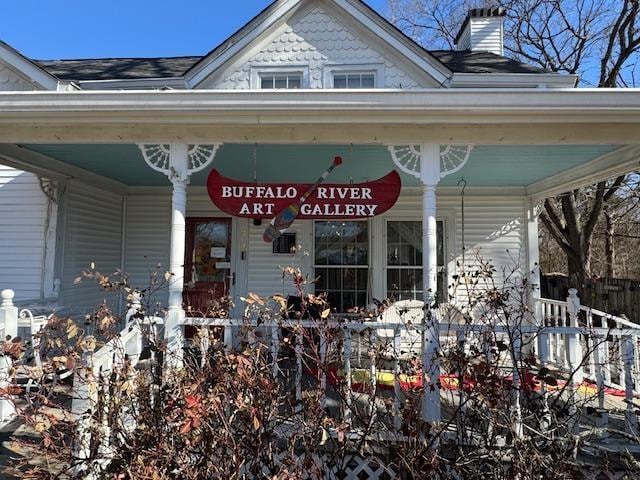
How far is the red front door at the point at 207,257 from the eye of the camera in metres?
7.05

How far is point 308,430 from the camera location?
2381mm

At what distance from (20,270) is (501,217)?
24.5 ft

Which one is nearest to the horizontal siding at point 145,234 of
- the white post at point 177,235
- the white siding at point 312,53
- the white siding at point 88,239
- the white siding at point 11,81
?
the white siding at point 88,239

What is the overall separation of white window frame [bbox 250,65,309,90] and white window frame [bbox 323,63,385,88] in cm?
36

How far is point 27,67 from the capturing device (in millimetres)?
6684

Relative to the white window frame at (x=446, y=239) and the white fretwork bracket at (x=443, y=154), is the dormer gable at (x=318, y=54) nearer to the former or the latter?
the white window frame at (x=446, y=239)

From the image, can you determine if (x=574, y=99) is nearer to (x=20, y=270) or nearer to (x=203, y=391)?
(x=203, y=391)

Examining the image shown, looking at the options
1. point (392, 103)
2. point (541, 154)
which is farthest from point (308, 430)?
point (541, 154)

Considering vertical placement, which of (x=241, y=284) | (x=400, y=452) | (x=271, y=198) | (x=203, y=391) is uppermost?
(x=271, y=198)

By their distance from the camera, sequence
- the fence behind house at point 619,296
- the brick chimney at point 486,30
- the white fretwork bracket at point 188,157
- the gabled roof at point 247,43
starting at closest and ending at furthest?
the white fretwork bracket at point 188,157 → the gabled roof at point 247,43 → the brick chimney at point 486,30 → the fence behind house at point 619,296

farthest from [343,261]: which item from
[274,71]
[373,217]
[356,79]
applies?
[274,71]

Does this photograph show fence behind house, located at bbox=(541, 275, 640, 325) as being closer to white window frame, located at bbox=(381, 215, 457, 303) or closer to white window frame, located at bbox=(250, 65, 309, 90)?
white window frame, located at bbox=(381, 215, 457, 303)

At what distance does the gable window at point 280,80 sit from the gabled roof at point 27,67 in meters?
3.36

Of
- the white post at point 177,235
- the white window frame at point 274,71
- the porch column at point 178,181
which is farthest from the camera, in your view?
the white window frame at point 274,71
